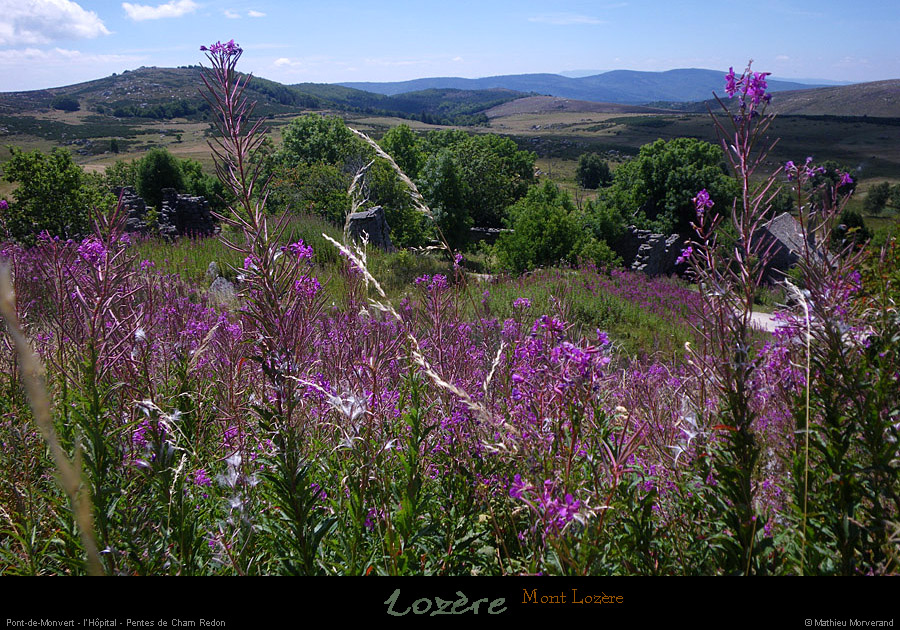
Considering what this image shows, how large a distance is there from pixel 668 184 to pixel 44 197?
3333 centimetres

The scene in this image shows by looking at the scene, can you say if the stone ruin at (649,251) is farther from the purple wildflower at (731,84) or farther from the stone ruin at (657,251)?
the purple wildflower at (731,84)

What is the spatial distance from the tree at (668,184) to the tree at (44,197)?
97.9 ft

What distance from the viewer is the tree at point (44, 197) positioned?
52.4 feet

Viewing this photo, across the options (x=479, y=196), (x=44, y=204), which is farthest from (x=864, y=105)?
(x=44, y=204)

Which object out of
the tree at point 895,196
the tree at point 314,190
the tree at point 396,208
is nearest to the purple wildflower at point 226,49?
the tree at point 314,190

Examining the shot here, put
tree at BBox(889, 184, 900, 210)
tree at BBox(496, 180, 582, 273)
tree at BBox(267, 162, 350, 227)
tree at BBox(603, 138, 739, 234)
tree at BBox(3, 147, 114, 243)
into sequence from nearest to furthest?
tree at BBox(3, 147, 114, 243) → tree at BBox(496, 180, 582, 273) → tree at BBox(267, 162, 350, 227) → tree at BBox(603, 138, 739, 234) → tree at BBox(889, 184, 900, 210)

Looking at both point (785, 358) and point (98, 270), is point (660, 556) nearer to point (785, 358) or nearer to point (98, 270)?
point (785, 358)

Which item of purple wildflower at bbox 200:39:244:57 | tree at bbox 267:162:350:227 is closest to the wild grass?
purple wildflower at bbox 200:39:244:57

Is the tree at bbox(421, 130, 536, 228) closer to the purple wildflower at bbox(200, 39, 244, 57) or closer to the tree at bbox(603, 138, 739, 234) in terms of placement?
the tree at bbox(603, 138, 739, 234)

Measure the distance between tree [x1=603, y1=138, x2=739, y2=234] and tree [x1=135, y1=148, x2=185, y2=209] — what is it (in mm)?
31531

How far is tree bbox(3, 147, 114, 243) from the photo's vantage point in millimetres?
15977

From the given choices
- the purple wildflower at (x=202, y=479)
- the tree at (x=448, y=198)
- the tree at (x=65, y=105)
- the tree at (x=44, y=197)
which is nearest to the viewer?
the purple wildflower at (x=202, y=479)

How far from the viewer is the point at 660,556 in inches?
69.5
